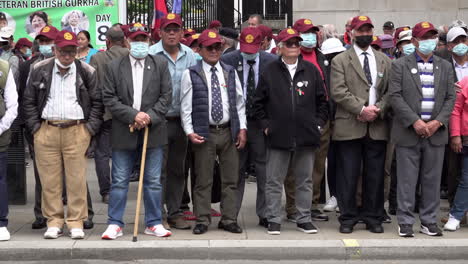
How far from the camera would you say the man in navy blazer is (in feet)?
29.0

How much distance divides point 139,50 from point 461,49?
3.66 m

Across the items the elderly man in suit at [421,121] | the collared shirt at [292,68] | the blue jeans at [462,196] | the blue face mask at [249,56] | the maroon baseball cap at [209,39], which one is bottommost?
the blue jeans at [462,196]

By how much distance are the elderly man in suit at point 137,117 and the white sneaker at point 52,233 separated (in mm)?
504

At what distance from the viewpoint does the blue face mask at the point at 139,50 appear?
839cm

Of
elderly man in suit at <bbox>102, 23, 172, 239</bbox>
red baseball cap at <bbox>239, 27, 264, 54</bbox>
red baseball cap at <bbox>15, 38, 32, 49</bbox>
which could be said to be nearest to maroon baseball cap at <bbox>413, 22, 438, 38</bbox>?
red baseball cap at <bbox>239, 27, 264, 54</bbox>

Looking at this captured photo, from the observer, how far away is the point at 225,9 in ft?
59.5

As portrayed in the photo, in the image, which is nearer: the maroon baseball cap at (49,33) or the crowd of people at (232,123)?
the crowd of people at (232,123)

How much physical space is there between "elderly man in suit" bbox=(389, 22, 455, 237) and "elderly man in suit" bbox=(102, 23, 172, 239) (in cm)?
238

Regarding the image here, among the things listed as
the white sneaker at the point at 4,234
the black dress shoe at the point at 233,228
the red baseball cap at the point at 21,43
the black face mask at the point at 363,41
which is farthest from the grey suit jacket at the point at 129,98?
A: the red baseball cap at the point at 21,43

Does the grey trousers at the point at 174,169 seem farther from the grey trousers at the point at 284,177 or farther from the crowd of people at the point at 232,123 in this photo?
the grey trousers at the point at 284,177

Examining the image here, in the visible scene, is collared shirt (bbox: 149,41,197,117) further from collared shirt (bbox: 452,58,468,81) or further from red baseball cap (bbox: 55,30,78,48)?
collared shirt (bbox: 452,58,468,81)

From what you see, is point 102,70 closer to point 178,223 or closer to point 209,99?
point 209,99

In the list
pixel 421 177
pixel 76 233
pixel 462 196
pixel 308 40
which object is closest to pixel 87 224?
pixel 76 233

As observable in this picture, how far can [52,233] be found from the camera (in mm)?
8375
